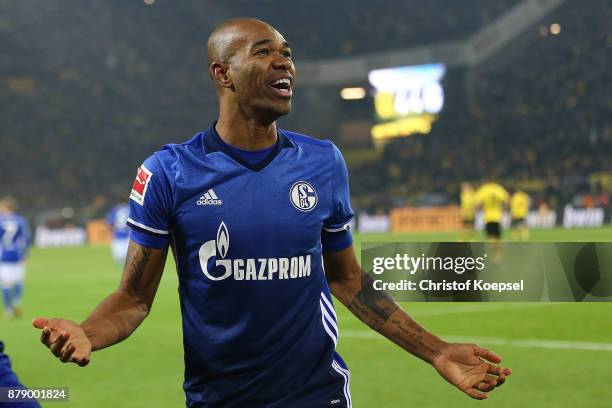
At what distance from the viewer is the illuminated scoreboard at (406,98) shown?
157 ft

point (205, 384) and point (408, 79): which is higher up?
point (408, 79)

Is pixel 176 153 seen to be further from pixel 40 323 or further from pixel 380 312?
pixel 380 312

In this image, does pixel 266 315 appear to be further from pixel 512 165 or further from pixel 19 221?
pixel 512 165

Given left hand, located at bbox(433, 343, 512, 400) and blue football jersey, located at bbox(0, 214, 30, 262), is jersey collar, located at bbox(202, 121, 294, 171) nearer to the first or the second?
left hand, located at bbox(433, 343, 512, 400)

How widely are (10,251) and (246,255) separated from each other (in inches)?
501

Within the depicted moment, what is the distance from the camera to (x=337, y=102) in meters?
53.0

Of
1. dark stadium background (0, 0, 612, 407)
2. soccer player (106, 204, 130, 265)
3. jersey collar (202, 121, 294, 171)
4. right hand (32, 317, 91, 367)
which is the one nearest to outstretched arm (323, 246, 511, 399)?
jersey collar (202, 121, 294, 171)

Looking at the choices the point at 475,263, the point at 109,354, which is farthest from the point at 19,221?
the point at 475,263

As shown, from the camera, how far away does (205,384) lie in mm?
2846

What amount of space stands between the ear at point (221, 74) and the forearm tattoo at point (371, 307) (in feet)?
2.69

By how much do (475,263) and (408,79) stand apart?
4563 centimetres

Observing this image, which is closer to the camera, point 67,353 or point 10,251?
point 67,353

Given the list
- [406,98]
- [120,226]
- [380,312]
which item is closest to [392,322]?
[380,312]

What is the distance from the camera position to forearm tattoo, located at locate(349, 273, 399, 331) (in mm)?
3203
